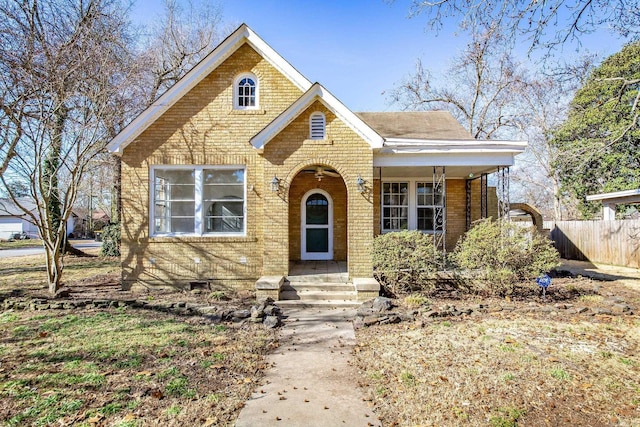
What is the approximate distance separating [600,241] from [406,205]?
10.2m

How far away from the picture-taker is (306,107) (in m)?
9.16

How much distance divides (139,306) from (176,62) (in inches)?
649

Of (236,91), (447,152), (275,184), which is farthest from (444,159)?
(236,91)

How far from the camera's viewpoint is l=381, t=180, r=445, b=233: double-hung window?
42.5 ft

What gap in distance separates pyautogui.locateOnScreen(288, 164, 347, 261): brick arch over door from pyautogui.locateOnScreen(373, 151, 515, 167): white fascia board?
185 centimetres

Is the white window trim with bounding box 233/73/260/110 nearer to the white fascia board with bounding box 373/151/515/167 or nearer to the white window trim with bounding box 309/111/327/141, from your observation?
the white window trim with bounding box 309/111/327/141

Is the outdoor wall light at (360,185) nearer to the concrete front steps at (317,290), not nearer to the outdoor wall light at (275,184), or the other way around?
the outdoor wall light at (275,184)

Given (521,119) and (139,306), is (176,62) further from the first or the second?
(521,119)

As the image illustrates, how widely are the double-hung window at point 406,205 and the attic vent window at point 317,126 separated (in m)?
4.55

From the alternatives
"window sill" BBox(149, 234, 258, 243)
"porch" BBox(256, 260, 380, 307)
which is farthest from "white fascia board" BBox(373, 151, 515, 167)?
"window sill" BBox(149, 234, 258, 243)

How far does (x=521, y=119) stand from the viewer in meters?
24.9

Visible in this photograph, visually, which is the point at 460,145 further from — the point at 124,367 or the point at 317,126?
the point at 124,367

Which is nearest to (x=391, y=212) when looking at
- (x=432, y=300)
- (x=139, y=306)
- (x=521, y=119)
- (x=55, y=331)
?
(x=432, y=300)

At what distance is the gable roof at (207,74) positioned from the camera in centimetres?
973
